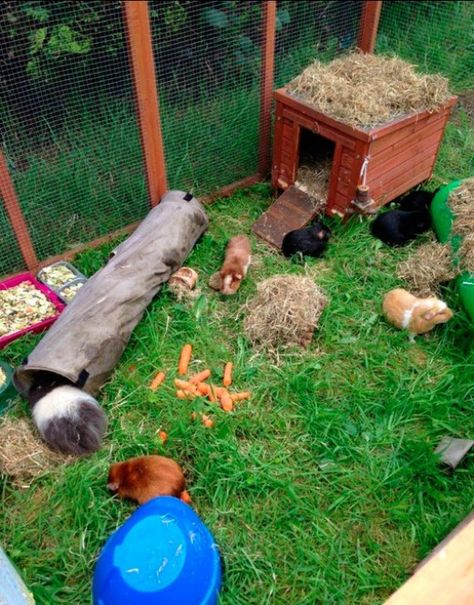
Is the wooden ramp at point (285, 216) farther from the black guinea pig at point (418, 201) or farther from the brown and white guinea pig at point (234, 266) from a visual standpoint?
the black guinea pig at point (418, 201)

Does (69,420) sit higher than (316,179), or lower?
higher

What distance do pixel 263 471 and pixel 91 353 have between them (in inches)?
50.7

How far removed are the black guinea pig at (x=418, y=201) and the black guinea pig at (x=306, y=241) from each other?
2.77 ft

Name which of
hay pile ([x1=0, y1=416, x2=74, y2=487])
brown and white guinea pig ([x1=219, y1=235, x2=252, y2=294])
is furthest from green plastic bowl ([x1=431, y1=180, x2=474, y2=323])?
hay pile ([x1=0, y1=416, x2=74, y2=487])

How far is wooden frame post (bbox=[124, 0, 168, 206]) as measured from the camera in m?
3.89

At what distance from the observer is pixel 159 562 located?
2.57 meters

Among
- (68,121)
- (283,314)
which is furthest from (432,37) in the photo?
(283,314)

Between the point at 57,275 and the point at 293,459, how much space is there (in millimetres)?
2412

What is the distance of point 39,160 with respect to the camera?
15.1ft

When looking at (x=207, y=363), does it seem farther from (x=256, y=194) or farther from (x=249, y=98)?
(x=249, y=98)

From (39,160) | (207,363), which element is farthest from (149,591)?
(39,160)

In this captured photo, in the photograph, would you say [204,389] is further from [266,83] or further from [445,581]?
[266,83]

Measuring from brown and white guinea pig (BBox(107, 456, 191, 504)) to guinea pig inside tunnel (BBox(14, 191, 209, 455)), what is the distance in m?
0.32

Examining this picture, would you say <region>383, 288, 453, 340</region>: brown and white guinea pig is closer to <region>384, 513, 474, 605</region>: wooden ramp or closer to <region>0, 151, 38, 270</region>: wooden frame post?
<region>384, 513, 474, 605</region>: wooden ramp
